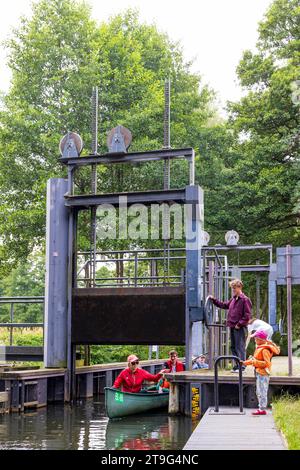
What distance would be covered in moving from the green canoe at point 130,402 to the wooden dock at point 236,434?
4.30 metres

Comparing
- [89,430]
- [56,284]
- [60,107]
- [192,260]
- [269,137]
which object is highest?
[60,107]

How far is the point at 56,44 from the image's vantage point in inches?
1503

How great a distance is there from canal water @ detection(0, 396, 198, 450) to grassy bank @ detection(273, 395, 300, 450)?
5.93 ft

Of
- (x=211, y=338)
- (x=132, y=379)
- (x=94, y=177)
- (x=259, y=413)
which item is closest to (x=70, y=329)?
(x=132, y=379)

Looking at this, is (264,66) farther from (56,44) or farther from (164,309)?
(164,309)

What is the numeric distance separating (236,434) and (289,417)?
5.25ft

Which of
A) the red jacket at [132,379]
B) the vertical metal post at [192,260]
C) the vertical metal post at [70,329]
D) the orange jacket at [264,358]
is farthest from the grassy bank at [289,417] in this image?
the vertical metal post at [70,329]

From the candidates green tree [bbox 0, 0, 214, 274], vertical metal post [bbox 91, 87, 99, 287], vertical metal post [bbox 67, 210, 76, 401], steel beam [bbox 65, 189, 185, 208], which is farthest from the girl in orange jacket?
green tree [bbox 0, 0, 214, 274]

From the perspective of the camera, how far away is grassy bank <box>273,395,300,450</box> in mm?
10859

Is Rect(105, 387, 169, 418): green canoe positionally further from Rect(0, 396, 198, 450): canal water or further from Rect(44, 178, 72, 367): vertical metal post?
Rect(44, 178, 72, 367): vertical metal post

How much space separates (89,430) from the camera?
1709cm

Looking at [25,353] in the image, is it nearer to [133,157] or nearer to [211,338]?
[133,157]

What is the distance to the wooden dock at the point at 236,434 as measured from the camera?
413 inches
